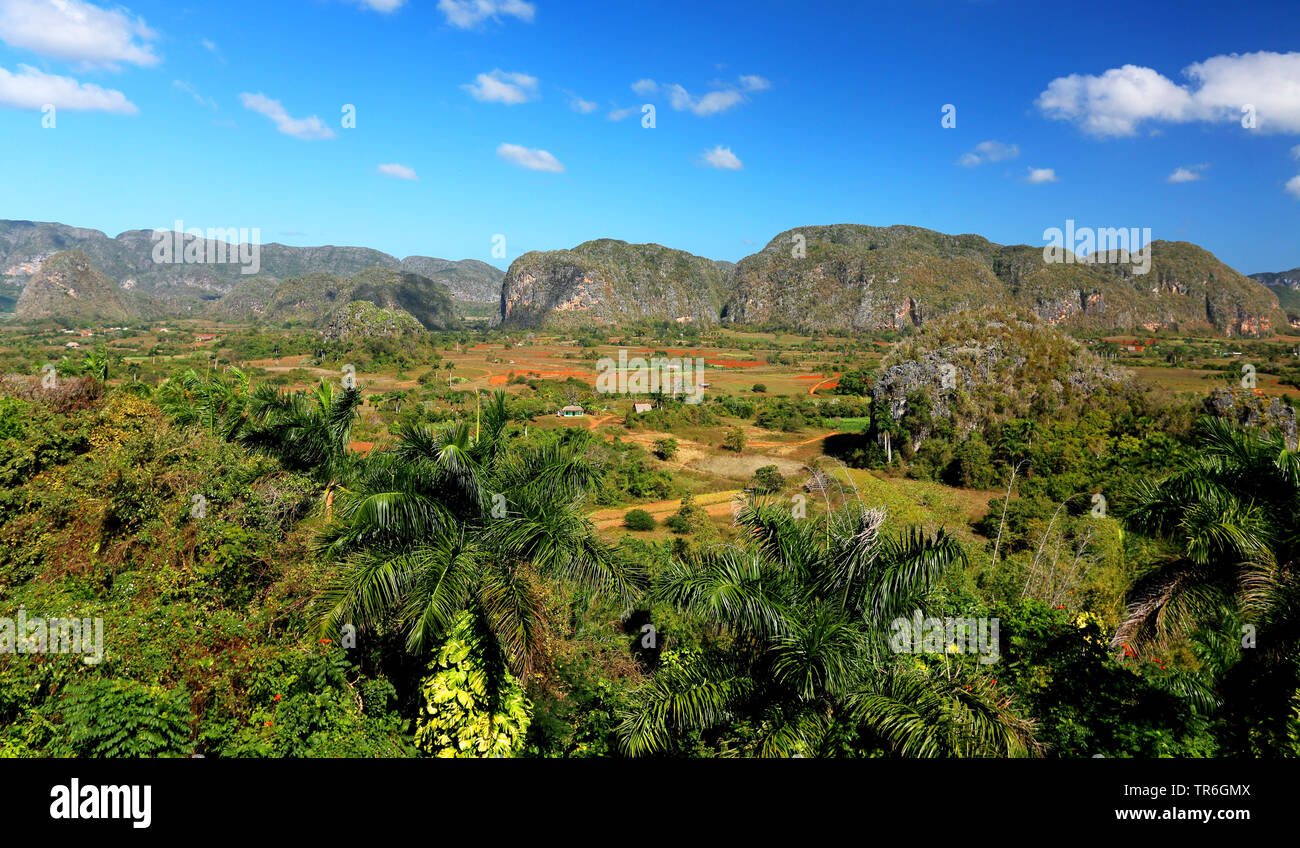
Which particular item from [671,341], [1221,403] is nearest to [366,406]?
[1221,403]

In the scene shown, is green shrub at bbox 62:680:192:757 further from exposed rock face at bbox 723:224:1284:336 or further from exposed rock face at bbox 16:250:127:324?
exposed rock face at bbox 16:250:127:324

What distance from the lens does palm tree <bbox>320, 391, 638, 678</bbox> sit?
690cm

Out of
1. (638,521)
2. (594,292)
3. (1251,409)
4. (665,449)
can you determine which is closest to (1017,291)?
(594,292)

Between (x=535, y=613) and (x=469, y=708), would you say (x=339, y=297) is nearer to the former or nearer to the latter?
(x=535, y=613)

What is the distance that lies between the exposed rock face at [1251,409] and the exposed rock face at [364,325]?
295 feet

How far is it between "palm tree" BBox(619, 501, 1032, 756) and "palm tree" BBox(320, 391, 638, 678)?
1.34 m

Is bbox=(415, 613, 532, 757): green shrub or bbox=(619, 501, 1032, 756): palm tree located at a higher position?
bbox=(619, 501, 1032, 756): palm tree

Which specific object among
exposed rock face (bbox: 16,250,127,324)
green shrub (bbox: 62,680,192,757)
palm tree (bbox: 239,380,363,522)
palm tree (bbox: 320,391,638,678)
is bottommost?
green shrub (bbox: 62,680,192,757)

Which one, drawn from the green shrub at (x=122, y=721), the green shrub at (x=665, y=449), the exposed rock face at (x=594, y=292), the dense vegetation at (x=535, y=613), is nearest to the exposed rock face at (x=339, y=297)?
the exposed rock face at (x=594, y=292)

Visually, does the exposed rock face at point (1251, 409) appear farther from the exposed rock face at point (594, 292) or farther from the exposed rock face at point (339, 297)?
the exposed rock face at point (339, 297)

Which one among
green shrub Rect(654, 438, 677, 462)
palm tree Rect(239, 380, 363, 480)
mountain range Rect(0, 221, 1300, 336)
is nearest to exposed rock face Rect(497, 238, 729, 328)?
mountain range Rect(0, 221, 1300, 336)

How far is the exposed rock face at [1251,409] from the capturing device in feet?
103

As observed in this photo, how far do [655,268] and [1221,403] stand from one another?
17331cm
